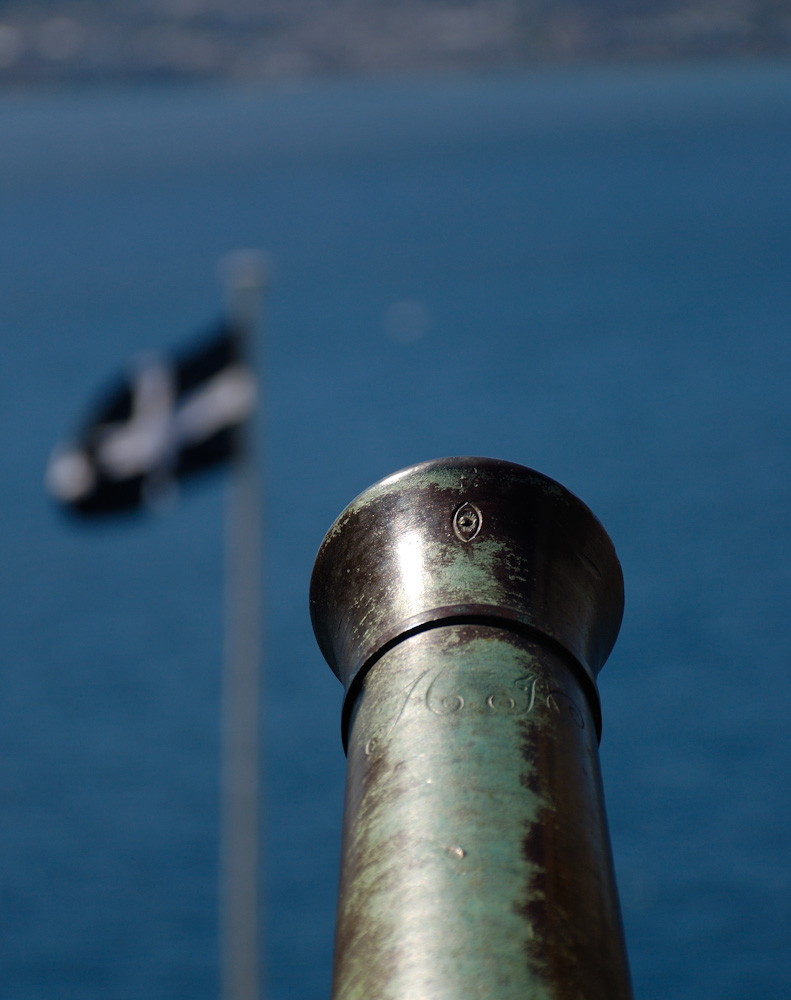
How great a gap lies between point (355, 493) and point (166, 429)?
40893 millimetres

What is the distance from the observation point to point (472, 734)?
1.26 metres

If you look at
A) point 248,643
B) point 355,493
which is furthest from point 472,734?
point 355,493

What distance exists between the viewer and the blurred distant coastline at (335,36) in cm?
17300

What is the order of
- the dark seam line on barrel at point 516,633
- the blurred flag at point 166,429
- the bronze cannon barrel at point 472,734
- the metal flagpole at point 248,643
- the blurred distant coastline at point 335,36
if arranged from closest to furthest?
the bronze cannon barrel at point 472,734
the dark seam line on barrel at point 516,633
the blurred flag at point 166,429
the metal flagpole at point 248,643
the blurred distant coastline at point 335,36

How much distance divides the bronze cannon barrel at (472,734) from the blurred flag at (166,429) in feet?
31.8

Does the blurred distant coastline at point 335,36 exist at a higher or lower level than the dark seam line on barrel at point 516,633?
higher

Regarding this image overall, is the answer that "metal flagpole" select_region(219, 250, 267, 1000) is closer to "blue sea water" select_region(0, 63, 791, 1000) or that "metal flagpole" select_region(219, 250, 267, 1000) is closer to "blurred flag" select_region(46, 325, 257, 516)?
"blurred flag" select_region(46, 325, 257, 516)

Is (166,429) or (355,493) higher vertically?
(355,493)

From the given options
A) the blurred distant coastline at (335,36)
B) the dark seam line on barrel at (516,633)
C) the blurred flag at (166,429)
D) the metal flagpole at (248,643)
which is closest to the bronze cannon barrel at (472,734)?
the dark seam line on barrel at (516,633)

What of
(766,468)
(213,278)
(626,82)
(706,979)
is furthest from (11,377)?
(626,82)

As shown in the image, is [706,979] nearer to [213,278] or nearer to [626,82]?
[213,278]

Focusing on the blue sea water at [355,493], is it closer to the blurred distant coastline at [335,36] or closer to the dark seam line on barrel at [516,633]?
the dark seam line on barrel at [516,633]

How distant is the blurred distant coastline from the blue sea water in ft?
283

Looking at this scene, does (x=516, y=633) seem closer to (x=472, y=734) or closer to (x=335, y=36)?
(x=472, y=734)
